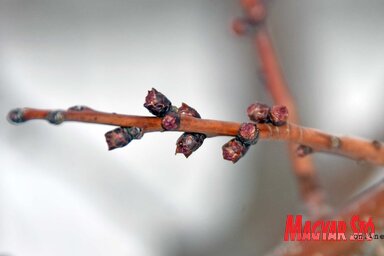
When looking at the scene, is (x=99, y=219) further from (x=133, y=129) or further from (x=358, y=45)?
(x=133, y=129)

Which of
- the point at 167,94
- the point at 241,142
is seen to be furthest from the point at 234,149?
the point at 167,94

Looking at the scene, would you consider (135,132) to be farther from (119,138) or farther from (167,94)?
(167,94)

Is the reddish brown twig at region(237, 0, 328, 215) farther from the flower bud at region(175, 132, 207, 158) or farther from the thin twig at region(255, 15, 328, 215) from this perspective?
the flower bud at region(175, 132, 207, 158)

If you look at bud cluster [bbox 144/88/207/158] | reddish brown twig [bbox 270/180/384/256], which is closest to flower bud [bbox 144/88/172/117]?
Answer: bud cluster [bbox 144/88/207/158]

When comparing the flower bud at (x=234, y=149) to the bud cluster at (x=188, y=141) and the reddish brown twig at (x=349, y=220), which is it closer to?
the bud cluster at (x=188, y=141)

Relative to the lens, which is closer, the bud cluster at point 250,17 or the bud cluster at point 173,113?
the bud cluster at point 173,113

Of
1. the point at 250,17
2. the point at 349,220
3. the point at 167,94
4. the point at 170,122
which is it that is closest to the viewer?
the point at 170,122

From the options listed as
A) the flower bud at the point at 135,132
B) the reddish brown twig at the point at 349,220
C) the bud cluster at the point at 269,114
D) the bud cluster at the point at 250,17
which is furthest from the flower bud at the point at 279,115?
the bud cluster at the point at 250,17
